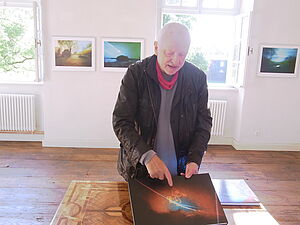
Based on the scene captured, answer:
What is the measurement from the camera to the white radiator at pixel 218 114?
433 cm

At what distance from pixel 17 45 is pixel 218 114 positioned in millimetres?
3240

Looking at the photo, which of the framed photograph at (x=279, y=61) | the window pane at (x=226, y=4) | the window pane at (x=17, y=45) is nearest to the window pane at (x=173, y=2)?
the window pane at (x=226, y=4)

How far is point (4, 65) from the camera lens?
430 centimetres

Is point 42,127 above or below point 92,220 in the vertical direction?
below

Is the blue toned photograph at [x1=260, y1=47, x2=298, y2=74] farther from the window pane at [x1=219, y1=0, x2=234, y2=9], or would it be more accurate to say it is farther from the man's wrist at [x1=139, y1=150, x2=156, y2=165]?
the man's wrist at [x1=139, y1=150, x2=156, y2=165]

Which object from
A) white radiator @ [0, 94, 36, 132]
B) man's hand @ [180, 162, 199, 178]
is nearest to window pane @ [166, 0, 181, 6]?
white radiator @ [0, 94, 36, 132]

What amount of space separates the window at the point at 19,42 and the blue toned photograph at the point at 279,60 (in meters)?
3.30

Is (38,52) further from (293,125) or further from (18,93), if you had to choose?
(293,125)

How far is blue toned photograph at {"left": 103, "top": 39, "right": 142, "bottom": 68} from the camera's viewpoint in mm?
3984

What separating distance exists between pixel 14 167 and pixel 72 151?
817 mm

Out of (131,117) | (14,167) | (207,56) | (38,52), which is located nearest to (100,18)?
(38,52)

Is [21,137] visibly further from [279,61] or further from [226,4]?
[279,61]

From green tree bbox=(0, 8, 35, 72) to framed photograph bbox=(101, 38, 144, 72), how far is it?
1169 mm

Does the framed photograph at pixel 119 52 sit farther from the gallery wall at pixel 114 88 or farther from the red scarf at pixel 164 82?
the red scarf at pixel 164 82
